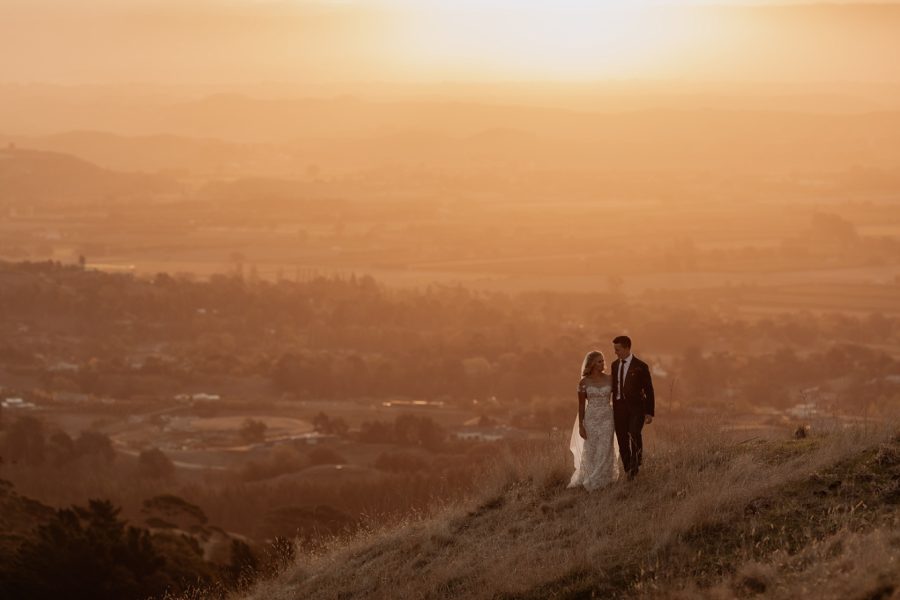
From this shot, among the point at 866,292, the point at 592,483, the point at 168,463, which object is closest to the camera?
the point at 592,483

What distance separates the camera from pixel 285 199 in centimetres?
9588

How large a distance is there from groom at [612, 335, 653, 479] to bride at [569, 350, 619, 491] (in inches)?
4.0

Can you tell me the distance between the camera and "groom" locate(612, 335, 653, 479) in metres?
10.1

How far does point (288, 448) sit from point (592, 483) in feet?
82.6

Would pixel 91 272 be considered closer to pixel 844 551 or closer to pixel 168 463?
pixel 168 463

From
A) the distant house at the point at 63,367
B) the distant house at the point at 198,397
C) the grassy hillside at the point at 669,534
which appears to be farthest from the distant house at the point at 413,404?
the grassy hillside at the point at 669,534

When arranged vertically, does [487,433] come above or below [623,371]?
below

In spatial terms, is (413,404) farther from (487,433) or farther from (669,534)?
(669,534)

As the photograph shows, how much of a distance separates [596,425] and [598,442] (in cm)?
14

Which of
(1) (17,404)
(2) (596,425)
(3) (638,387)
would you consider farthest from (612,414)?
(1) (17,404)

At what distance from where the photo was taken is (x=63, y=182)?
9806 cm

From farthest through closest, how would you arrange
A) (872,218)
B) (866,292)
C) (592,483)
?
(872,218) < (866,292) < (592,483)

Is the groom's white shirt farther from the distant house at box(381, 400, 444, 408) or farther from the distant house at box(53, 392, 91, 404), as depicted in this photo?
the distant house at box(53, 392, 91, 404)

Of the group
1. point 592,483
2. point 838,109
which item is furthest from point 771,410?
point 838,109
